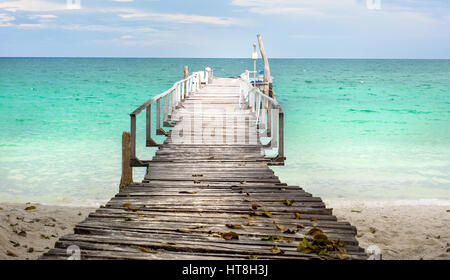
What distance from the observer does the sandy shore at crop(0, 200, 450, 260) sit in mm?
7547

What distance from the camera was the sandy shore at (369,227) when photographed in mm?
7547

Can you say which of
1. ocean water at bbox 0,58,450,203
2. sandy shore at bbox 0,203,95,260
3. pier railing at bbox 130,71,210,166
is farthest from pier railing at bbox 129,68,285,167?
ocean water at bbox 0,58,450,203

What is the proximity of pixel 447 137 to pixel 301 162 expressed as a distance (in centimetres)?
1152

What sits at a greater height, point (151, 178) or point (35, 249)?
point (151, 178)

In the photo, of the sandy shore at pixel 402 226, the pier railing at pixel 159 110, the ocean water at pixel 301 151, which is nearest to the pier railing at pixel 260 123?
the pier railing at pixel 159 110

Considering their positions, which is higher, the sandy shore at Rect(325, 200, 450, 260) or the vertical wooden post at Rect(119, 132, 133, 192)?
the vertical wooden post at Rect(119, 132, 133, 192)

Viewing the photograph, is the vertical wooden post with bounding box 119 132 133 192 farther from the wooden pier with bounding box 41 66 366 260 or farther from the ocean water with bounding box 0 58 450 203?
the ocean water with bounding box 0 58 450 203

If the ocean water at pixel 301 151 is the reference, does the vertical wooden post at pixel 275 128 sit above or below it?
above

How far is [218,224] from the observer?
16.0 feet

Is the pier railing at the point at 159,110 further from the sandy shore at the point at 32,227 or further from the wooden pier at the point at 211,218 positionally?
the sandy shore at the point at 32,227

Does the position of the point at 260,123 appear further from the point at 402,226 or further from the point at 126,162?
the point at 126,162
